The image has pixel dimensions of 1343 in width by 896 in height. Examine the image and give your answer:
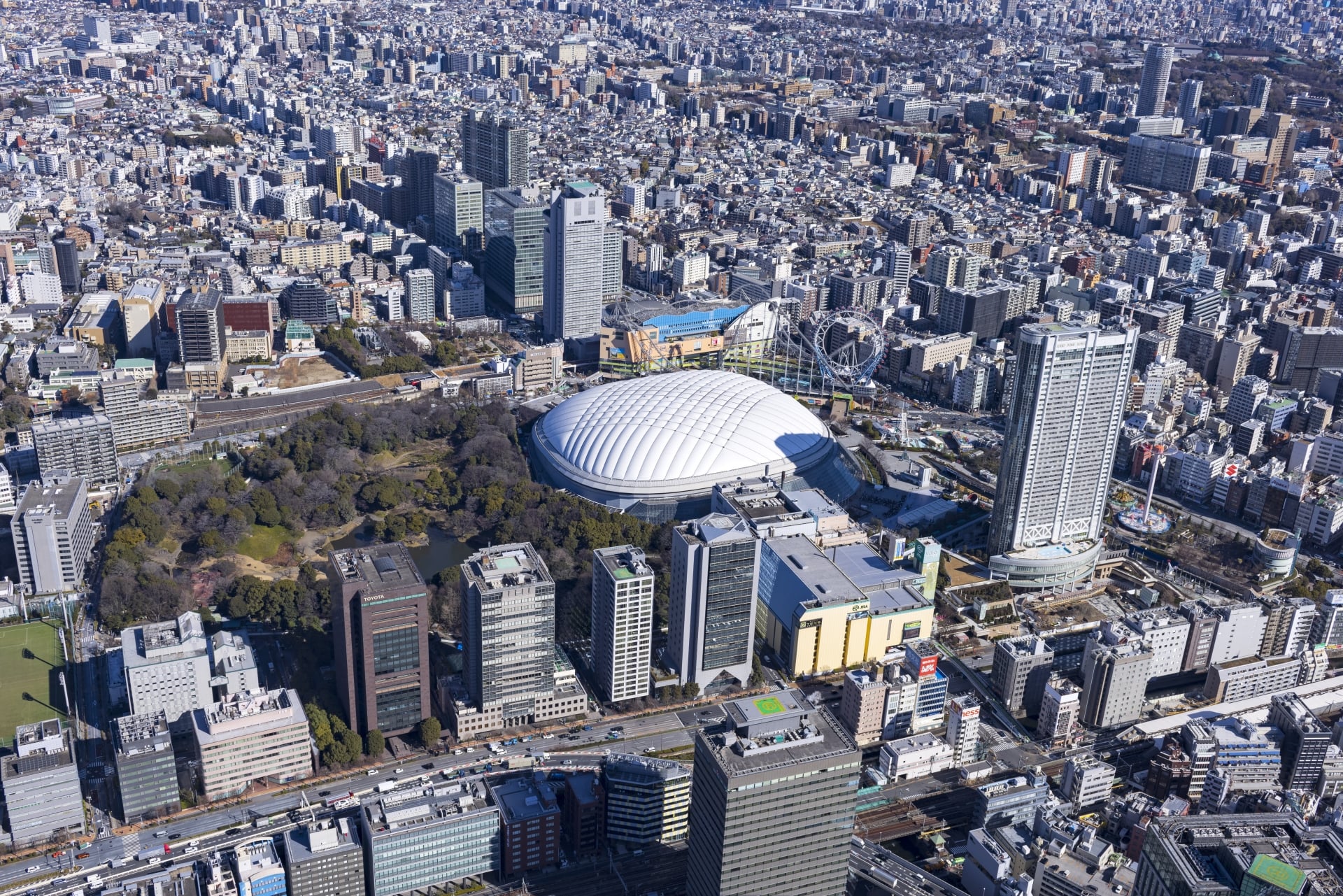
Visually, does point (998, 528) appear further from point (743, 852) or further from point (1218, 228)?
point (1218, 228)

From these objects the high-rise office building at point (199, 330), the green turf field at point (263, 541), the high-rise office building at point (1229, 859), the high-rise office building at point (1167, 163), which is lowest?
the green turf field at point (263, 541)

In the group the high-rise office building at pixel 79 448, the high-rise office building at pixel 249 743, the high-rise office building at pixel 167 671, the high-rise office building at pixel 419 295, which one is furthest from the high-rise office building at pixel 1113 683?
the high-rise office building at pixel 419 295

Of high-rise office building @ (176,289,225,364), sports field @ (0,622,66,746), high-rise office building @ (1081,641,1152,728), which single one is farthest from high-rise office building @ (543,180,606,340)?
high-rise office building @ (1081,641,1152,728)

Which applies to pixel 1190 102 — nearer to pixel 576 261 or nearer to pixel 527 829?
pixel 576 261

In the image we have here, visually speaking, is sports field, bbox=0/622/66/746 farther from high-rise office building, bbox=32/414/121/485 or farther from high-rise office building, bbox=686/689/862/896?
high-rise office building, bbox=686/689/862/896

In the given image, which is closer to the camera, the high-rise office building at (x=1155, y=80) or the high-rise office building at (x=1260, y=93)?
the high-rise office building at (x=1260, y=93)

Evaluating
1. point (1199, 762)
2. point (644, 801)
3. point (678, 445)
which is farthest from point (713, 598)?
point (1199, 762)

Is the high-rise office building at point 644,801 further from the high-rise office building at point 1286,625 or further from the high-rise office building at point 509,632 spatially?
the high-rise office building at point 1286,625
